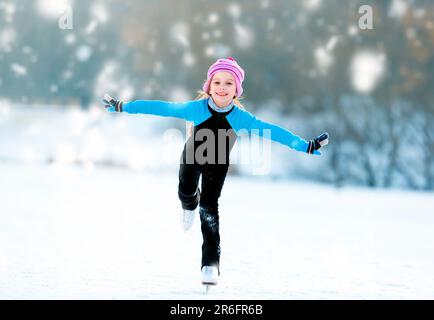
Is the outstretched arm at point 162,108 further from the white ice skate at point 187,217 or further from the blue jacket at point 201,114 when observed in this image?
the white ice skate at point 187,217

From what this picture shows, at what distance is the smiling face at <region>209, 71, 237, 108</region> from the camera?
350cm

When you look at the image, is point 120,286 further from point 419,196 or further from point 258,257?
point 419,196

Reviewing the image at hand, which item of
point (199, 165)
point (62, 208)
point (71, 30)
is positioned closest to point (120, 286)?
point (199, 165)

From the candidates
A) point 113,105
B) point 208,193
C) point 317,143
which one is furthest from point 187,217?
point 317,143

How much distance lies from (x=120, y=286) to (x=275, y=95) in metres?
8.25

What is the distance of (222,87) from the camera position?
3.50m

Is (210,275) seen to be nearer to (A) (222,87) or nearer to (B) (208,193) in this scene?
(B) (208,193)

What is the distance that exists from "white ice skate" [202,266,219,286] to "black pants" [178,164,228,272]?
0.03 meters

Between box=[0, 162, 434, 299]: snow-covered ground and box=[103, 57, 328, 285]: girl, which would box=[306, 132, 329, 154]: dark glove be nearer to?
box=[103, 57, 328, 285]: girl

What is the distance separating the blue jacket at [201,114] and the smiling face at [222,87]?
0.19ft

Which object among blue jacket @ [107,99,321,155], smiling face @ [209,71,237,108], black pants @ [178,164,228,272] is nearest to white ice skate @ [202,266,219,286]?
black pants @ [178,164,228,272]

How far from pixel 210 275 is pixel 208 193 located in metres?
0.43

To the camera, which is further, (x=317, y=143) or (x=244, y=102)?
(x=244, y=102)

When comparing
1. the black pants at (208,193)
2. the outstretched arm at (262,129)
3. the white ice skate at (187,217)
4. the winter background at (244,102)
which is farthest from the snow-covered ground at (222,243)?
the outstretched arm at (262,129)
